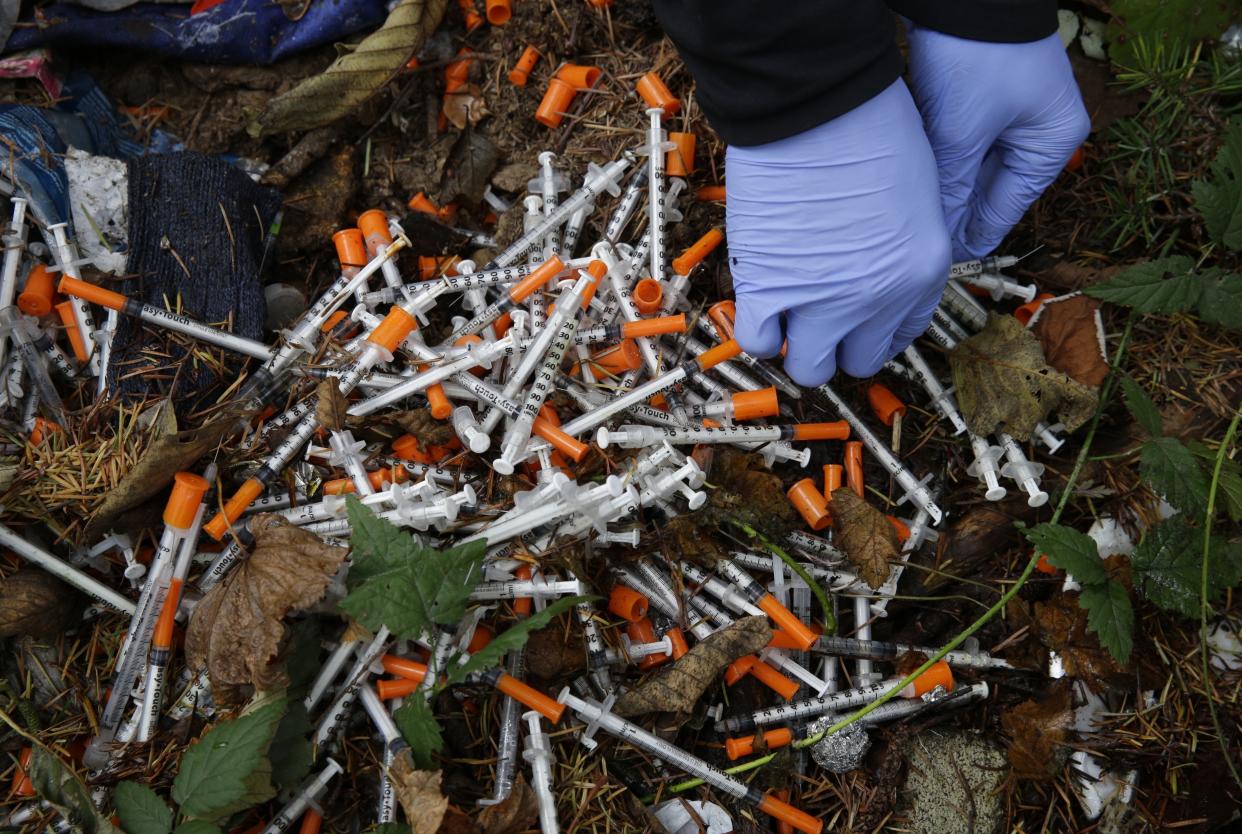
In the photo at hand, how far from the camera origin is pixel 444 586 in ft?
9.91

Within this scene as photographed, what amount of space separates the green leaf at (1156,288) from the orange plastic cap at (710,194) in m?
1.64

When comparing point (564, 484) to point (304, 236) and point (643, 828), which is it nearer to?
point (643, 828)

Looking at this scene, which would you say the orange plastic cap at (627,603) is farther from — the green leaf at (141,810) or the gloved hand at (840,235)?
the green leaf at (141,810)

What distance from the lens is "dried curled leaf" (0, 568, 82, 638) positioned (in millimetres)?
3264

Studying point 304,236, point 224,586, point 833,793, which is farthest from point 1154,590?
point 304,236

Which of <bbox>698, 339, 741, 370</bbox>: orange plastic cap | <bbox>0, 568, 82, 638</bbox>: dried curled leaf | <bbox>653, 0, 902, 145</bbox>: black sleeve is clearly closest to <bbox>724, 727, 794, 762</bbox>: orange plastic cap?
<bbox>698, 339, 741, 370</bbox>: orange plastic cap

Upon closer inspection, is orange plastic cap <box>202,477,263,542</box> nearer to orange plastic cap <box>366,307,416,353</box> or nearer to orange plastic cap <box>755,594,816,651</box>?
orange plastic cap <box>366,307,416,353</box>

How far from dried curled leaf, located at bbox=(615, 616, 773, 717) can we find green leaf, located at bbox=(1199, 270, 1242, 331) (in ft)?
7.27

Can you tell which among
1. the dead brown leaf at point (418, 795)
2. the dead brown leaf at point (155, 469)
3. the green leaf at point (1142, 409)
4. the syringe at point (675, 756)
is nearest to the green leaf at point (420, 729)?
the dead brown leaf at point (418, 795)

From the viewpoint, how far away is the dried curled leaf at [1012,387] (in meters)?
3.64

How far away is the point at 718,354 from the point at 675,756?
1.63 m

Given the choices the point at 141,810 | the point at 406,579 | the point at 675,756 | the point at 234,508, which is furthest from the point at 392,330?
the point at 675,756

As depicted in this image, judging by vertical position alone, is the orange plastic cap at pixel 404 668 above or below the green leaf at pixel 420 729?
below

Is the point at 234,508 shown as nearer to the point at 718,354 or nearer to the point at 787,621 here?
the point at 718,354
